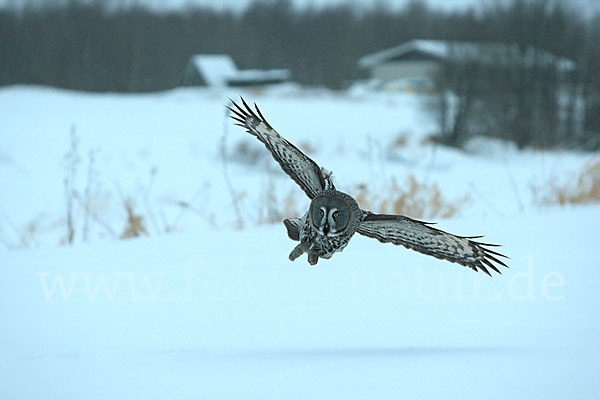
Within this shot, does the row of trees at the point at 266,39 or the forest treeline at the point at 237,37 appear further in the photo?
the forest treeline at the point at 237,37

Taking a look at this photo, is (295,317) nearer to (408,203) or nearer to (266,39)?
(408,203)

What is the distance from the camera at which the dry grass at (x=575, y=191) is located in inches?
254

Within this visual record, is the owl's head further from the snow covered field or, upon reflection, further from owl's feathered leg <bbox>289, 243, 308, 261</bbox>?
the snow covered field

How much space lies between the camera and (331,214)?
2324 mm

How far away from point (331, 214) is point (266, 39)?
99.6ft

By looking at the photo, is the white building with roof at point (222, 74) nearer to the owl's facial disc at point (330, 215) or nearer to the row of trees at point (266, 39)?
the row of trees at point (266, 39)

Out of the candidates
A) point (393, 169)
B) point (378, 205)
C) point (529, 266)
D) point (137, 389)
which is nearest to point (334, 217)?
point (137, 389)

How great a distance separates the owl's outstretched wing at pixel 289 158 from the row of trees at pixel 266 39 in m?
15.5

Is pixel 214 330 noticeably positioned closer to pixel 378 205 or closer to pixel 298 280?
pixel 298 280

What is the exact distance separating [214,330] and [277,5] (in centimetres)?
3280

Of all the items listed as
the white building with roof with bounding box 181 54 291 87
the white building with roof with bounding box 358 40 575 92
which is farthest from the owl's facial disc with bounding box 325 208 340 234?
the white building with roof with bounding box 181 54 291 87

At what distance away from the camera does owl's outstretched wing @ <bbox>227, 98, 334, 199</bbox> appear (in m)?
2.46

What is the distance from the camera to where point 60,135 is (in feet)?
45.8

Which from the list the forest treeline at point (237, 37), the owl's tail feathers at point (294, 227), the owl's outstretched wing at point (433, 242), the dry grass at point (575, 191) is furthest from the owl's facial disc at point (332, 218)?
the forest treeline at point (237, 37)
